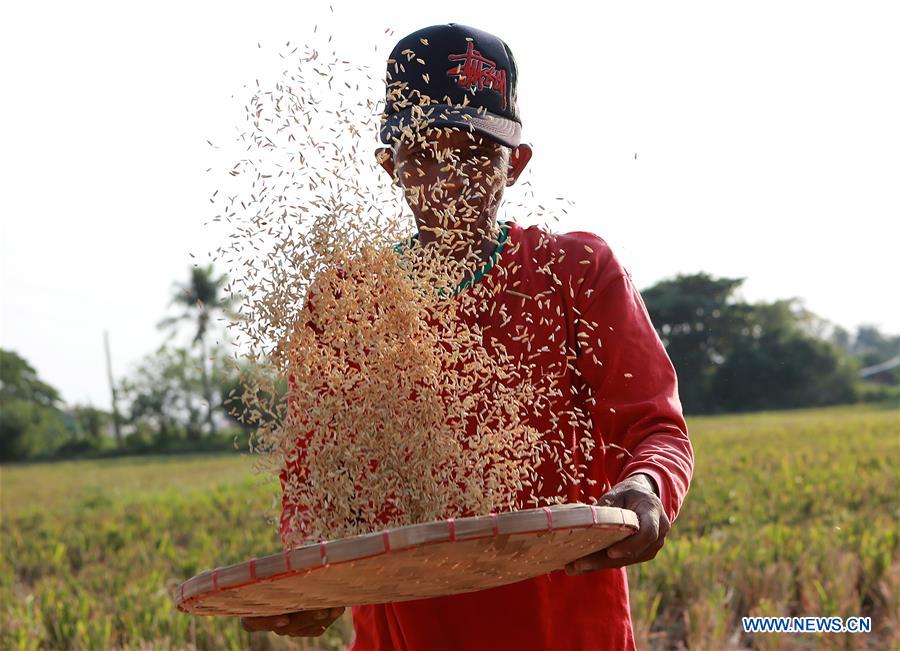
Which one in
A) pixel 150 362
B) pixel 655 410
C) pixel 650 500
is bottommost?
pixel 650 500

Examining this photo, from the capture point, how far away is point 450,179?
1756 millimetres

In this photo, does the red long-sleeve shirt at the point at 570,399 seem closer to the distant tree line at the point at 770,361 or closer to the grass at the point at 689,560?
the grass at the point at 689,560

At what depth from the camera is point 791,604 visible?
4.97 m

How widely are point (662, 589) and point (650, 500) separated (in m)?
3.94

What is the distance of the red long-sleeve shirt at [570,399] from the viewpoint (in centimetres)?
176

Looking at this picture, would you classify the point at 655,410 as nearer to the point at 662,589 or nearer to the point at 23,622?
the point at 662,589

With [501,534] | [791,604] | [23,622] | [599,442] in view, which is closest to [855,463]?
[791,604]

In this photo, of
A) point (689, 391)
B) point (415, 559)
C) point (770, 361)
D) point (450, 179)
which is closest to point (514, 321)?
point (450, 179)

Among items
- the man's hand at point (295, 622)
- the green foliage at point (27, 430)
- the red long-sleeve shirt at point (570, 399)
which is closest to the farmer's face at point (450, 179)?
the red long-sleeve shirt at point (570, 399)

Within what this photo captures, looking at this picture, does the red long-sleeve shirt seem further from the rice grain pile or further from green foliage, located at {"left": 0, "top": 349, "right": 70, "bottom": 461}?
green foliage, located at {"left": 0, "top": 349, "right": 70, "bottom": 461}

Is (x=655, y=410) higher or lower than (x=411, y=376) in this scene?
lower

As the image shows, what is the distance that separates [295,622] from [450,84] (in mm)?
1030

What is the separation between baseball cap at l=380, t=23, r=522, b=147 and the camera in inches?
70.4

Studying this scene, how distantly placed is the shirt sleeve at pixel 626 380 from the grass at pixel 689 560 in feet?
2.23
